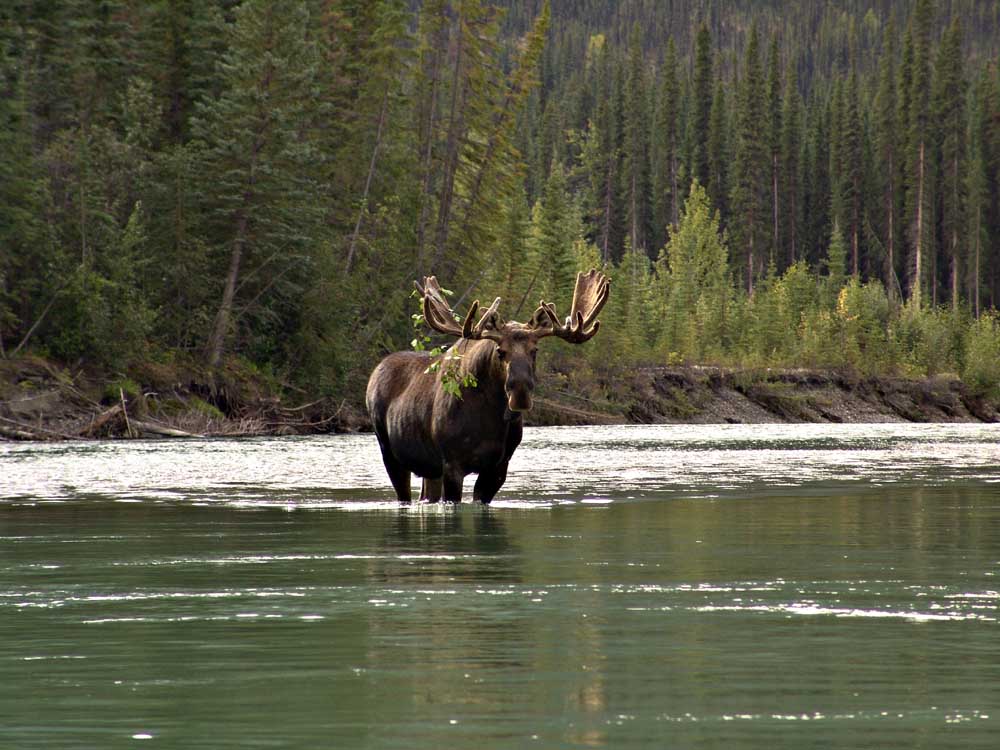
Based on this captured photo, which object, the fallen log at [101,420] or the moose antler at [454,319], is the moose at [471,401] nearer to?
the moose antler at [454,319]

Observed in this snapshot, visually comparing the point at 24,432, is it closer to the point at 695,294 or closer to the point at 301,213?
the point at 301,213

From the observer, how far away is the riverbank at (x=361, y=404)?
4603 cm

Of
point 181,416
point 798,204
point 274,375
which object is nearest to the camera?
point 181,416

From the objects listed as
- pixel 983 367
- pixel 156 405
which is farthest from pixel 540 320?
pixel 983 367

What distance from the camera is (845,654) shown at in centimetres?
786

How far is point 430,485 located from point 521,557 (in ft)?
22.9

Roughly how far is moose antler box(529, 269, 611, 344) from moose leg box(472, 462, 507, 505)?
5.16 feet

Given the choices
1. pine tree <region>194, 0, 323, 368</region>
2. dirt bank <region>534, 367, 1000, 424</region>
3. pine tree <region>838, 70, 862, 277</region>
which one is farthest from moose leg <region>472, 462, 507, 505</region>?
pine tree <region>838, 70, 862, 277</region>

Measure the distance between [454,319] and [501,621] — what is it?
36.0ft

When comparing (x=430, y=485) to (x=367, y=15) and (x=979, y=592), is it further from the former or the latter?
(x=367, y=15)

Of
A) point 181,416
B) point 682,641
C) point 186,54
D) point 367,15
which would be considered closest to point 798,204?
point 367,15

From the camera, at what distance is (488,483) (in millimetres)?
18875

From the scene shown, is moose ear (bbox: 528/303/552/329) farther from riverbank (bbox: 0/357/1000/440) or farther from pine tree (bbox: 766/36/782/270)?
pine tree (bbox: 766/36/782/270)

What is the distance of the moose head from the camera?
57.3 ft
